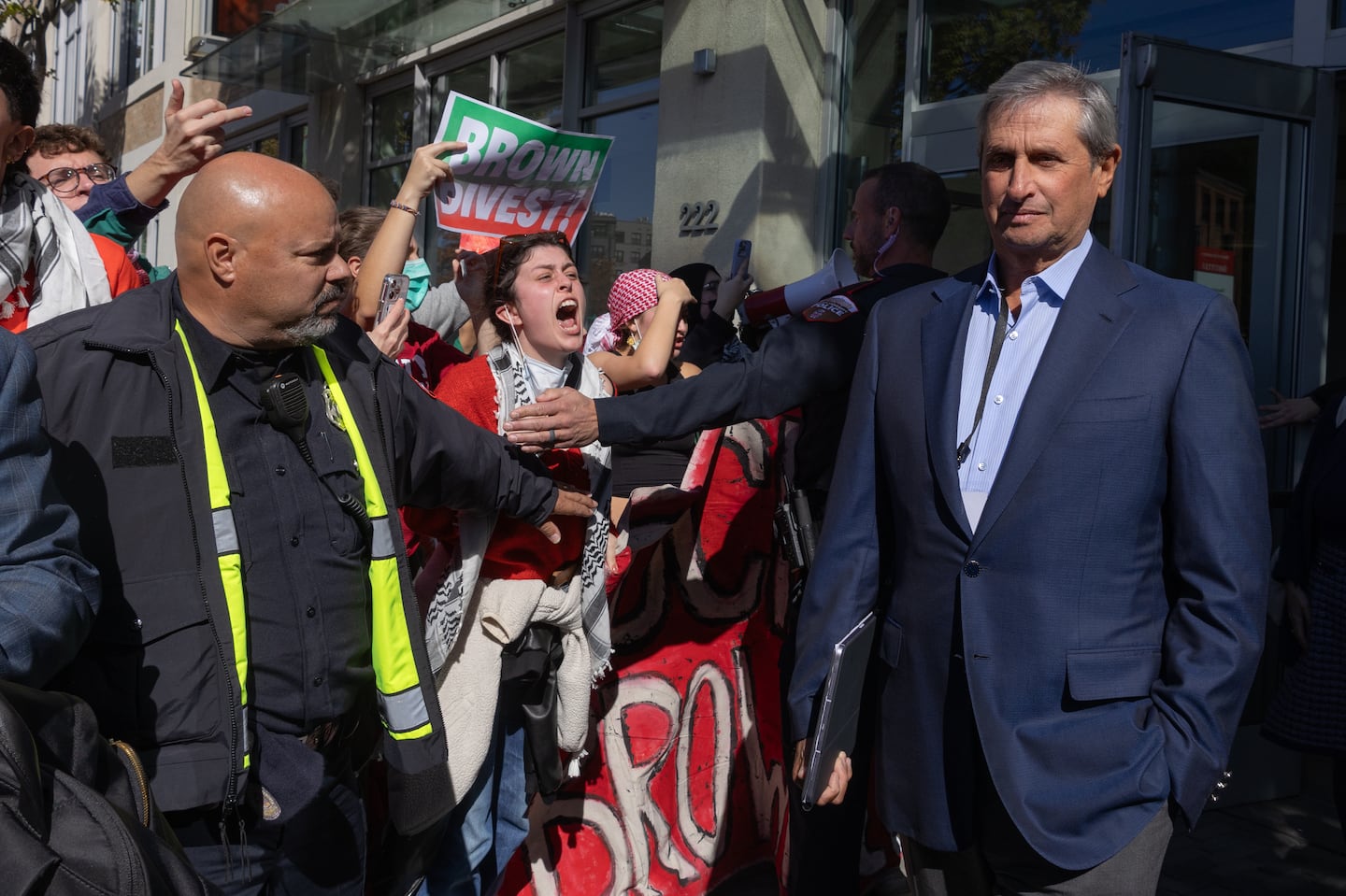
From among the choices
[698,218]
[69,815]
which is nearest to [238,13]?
[698,218]

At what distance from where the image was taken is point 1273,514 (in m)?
5.53

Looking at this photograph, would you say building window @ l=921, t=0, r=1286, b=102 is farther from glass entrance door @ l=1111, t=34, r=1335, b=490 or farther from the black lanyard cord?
the black lanyard cord

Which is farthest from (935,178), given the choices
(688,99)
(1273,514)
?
(688,99)

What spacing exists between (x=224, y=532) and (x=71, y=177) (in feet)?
7.28

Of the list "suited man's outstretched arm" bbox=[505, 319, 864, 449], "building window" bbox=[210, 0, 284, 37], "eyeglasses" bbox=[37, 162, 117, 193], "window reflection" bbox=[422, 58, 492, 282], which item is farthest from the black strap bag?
"building window" bbox=[210, 0, 284, 37]

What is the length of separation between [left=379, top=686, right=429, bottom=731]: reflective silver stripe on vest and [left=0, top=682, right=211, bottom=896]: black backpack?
3.02 feet

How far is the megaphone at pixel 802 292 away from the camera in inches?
152

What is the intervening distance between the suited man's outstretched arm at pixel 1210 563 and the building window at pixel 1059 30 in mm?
3681

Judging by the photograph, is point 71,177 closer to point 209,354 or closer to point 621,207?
point 209,354

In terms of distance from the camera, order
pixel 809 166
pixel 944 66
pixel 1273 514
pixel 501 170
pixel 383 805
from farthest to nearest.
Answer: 1. pixel 809 166
2. pixel 944 66
3. pixel 1273 514
4. pixel 501 170
5. pixel 383 805

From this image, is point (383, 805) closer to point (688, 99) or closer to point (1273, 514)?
point (1273, 514)

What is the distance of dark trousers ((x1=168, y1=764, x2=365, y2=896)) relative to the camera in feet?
7.83

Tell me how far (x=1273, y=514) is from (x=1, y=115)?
5103mm

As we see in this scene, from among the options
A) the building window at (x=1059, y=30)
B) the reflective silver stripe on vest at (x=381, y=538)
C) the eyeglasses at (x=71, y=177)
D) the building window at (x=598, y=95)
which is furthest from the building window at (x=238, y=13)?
the reflective silver stripe on vest at (x=381, y=538)
